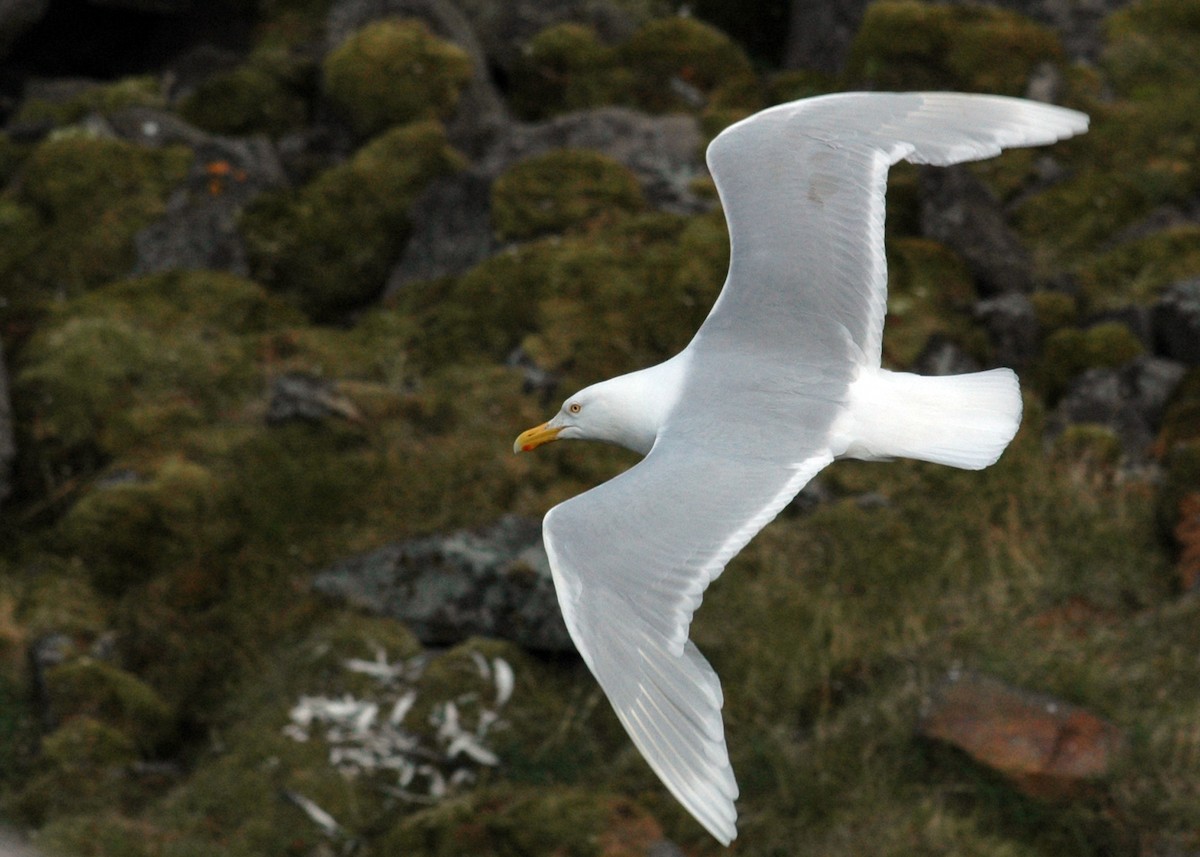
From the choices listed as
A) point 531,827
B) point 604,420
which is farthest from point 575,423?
point 531,827

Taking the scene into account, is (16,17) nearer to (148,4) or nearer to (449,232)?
(148,4)

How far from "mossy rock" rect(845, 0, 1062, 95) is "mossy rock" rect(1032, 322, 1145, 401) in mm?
2100

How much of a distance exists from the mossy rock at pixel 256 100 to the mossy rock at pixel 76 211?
0.73 metres

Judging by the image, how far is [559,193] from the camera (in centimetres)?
860

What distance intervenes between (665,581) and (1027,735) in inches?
108

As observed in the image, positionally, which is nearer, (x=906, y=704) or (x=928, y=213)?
(x=906, y=704)

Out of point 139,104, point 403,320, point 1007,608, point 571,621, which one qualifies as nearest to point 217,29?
point 139,104

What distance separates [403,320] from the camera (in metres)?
8.43

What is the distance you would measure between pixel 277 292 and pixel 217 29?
134 inches

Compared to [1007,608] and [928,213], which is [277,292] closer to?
[928,213]

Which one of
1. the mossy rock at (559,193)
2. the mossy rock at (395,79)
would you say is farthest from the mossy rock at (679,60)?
the mossy rock at (559,193)

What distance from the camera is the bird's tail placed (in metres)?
4.55

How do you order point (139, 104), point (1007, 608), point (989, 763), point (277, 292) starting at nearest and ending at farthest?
point (989, 763) → point (1007, 608) → point (277, 292) → point (139, 104)

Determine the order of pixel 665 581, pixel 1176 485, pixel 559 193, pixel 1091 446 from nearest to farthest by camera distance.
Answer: pixel 665 581
pixel 1176 485
pixel 1091 446
pixel 559 193
